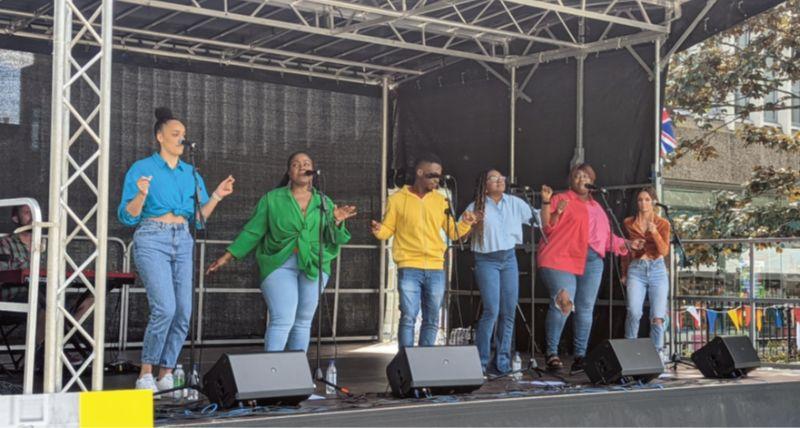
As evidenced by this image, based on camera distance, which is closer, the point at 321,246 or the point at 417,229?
the point at 321,246

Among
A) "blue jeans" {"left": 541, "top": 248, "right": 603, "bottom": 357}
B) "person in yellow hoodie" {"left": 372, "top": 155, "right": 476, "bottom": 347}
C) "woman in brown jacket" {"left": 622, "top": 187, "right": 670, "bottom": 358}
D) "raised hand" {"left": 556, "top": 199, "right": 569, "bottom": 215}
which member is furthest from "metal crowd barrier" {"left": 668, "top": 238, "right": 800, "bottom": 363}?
"person in yellow hoodie" {"left": 372, "top": 155, "right": 476, "bottom": 347}

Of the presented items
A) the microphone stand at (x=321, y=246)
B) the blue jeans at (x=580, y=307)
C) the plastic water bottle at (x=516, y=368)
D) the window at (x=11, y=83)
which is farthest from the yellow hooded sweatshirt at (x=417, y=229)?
the window at (x=11, y=83)

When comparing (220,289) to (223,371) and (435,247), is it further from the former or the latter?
(223,371)

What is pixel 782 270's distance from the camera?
10.2 meters

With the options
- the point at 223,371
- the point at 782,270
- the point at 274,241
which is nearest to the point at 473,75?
the point at 782,270

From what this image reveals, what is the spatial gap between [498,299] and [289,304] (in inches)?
71.7

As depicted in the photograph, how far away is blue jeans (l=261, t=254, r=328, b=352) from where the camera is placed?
6418mm

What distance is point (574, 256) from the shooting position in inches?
321

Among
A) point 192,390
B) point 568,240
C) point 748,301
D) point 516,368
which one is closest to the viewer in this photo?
point 192,390

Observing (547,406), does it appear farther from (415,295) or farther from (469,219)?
(469,219)

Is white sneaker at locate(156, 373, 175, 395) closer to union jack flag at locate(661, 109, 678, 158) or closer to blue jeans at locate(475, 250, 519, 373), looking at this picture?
blue jeans at locate(475, 250, 519, 373)

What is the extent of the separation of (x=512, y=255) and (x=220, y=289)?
434cm

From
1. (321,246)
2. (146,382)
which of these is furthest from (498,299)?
(146,382)

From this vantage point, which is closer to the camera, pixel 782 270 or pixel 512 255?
pixel 512 255
